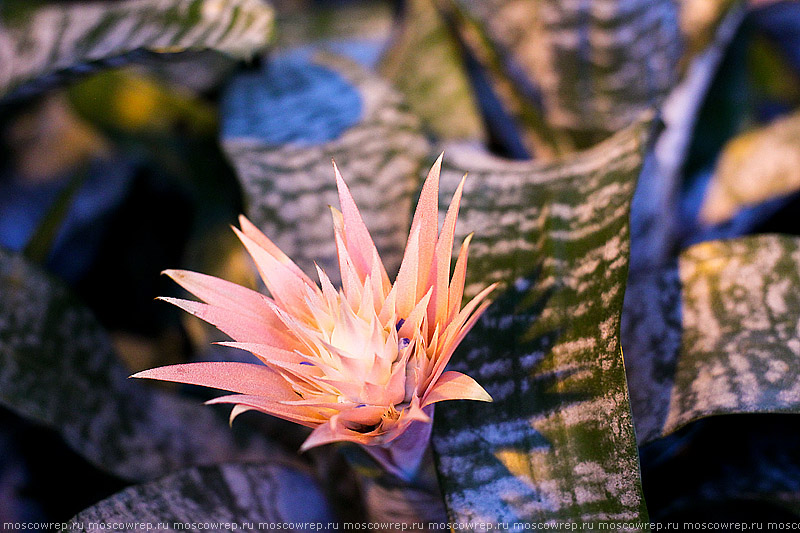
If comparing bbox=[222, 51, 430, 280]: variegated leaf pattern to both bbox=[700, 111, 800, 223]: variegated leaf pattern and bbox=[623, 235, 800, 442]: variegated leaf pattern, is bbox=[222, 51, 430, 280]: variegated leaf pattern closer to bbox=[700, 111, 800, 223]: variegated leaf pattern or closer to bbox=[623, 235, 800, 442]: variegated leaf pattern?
bbox=[623, 235, 800, 442]: variegated leaf pattern

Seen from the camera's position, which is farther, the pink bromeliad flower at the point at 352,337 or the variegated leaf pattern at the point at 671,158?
the variegated leaf pattern at the point at 671,158

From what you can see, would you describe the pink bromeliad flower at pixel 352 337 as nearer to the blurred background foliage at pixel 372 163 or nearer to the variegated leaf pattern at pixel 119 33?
the blurred background foliage at pixel 372 163

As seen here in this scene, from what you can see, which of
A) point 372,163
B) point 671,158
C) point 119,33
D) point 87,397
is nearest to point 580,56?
point 671,158

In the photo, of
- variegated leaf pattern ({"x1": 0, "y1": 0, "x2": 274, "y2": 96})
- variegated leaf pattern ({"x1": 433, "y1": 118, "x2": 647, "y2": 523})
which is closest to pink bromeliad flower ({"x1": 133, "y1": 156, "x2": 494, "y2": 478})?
variegated leaf pattern ({"x1": 433, "y1": 118, "x2": 647, "y2": 523})

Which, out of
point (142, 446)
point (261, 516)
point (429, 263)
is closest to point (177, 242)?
point (142, 446)

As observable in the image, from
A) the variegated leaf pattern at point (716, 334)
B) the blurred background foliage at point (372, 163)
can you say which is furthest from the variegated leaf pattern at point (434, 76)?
the variegated leaf pattern at point (716, 334)

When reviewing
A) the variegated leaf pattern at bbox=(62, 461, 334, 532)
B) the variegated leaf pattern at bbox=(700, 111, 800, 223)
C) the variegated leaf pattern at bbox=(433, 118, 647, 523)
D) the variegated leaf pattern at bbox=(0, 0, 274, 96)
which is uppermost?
the variegated leaf pattern at bbox=(0, 0, 274, 96)
